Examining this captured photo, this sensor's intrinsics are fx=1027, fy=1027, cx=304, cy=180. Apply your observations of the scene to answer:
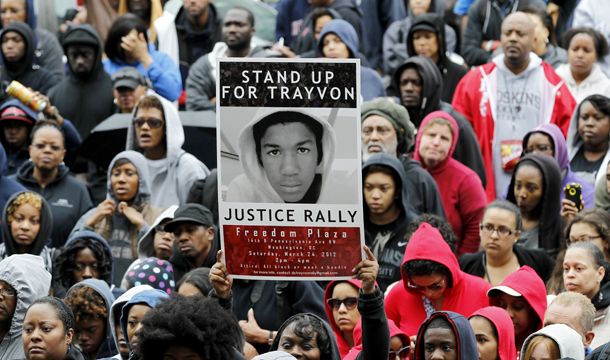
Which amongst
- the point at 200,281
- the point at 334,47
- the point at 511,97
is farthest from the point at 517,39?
the point at 200,281

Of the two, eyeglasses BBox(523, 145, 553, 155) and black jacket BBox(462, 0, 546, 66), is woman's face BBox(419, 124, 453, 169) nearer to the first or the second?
eyeglasses BBox(523, 145, 553, 155)

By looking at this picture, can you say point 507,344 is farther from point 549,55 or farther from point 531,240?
point 549,55

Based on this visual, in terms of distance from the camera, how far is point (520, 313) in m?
6.38

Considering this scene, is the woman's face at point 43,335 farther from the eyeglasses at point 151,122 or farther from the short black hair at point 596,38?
the short black hair at point 596,38

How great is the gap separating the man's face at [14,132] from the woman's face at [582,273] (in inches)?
219

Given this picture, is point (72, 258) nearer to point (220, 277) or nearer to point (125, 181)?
point (125, 181)

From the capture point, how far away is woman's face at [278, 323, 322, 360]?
5551mm

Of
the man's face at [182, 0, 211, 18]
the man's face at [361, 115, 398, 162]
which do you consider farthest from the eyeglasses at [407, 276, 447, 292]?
the man's face at [182, 0, 211, 18]

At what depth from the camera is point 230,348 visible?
468 cm

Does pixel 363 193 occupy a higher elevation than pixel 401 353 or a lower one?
higher

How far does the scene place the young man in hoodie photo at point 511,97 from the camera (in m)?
9.89

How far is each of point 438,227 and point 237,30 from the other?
4.34 meters

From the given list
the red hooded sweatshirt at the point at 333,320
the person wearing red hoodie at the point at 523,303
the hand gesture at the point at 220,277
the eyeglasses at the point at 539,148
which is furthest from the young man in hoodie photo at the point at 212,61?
the hand gesture at the point at 220,277

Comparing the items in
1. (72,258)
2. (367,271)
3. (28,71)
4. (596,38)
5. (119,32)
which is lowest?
(72,258)
